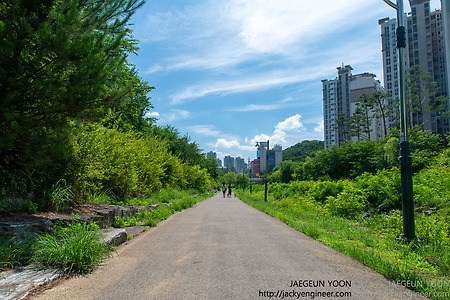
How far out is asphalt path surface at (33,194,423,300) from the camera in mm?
4137

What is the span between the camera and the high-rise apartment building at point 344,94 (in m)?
91.9

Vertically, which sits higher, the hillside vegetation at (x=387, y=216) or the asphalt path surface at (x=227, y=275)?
the hillside vegetation at (x=387, y=216)

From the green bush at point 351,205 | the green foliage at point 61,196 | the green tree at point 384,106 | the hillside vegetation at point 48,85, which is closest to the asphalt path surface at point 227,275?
the green foliage at point 61,196

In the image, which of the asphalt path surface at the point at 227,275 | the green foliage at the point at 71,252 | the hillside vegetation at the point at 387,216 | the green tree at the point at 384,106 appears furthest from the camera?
the green tree at the point at 384,106

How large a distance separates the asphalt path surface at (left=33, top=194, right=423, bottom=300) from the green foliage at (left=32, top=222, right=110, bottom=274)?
Result: 0.24 meters

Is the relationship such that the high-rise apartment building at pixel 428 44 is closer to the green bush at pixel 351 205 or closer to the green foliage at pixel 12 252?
the green bush at pixel 351 205

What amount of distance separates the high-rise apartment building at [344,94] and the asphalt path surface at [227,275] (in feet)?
289

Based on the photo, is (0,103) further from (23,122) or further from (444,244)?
(444,244)

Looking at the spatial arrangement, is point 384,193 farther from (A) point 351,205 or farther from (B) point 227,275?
(B) point 227,275

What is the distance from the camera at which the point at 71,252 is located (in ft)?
16.7

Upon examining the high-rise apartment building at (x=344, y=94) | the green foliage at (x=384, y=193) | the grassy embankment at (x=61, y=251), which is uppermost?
the high-rise apartment building at (x=344, y=94)

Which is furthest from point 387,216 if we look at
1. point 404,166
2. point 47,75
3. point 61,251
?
point 47,75

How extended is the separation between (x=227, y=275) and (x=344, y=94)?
123 metres

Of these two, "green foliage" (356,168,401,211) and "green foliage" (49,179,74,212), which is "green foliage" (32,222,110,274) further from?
"green foliage" (356,168,401,211)
